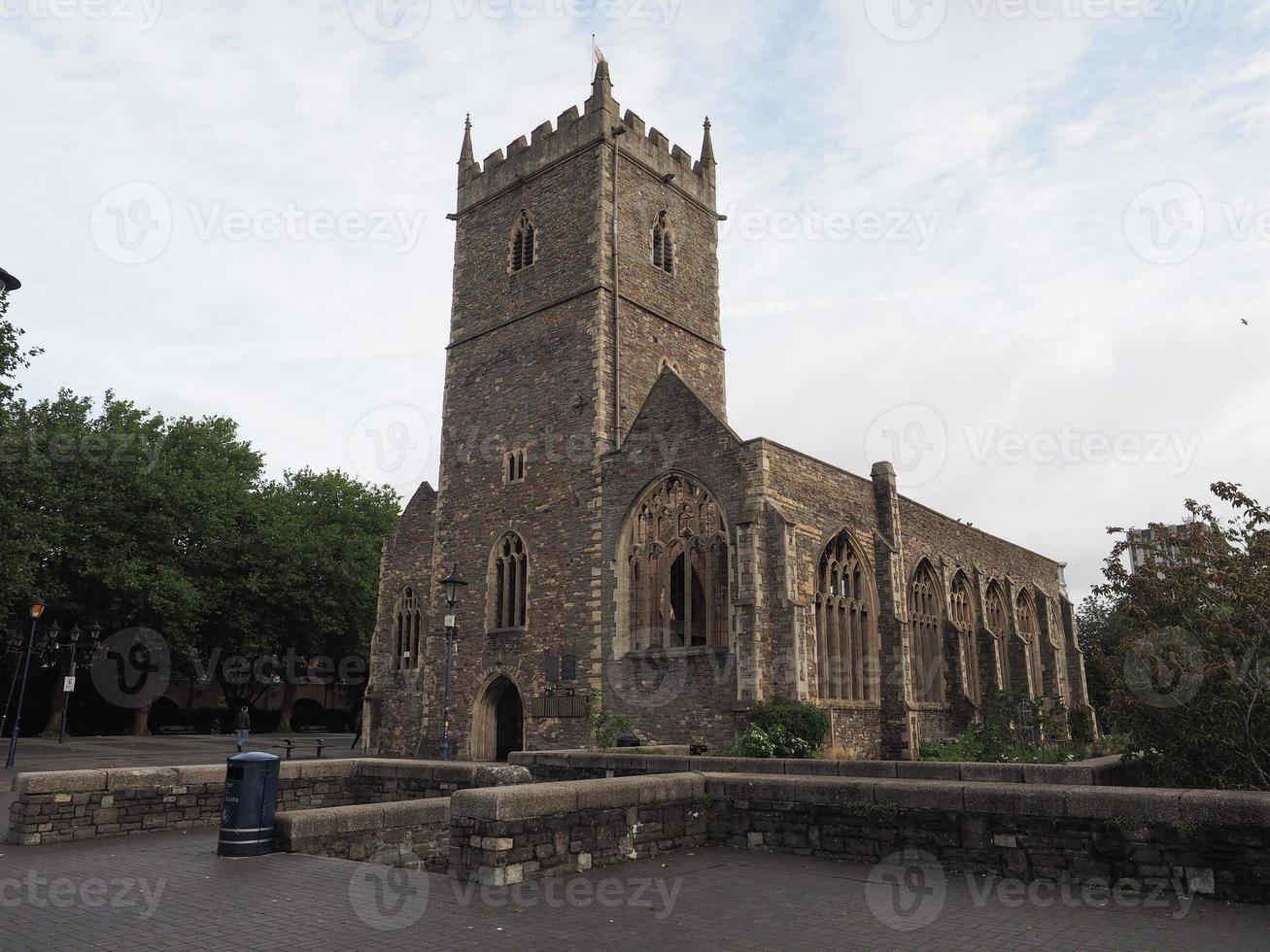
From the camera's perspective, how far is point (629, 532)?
22.1 m

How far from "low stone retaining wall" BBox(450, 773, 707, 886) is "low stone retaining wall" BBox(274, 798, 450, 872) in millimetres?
2079

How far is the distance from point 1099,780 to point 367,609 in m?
36.6

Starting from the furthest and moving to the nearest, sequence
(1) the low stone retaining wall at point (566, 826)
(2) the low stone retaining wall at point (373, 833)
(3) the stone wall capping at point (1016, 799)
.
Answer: (2) the low stone retaining wall at point (373, 833), (3) the stone wall capping at point (1016, 799), (1) the low stone retaining wall at point (566, 826)

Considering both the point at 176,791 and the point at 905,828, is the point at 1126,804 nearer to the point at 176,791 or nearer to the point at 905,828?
the point at 905,828

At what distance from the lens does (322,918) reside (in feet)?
Result: 22.7

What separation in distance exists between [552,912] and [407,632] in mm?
22367

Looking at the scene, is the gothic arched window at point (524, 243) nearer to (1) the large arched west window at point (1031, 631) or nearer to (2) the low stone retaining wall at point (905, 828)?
(2) the low stone retaining wall at point (905, 828)

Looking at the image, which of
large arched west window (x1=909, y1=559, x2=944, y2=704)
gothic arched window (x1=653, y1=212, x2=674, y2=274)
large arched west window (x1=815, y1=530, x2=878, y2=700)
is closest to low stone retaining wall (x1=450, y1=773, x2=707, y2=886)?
large arched west window (x1=815, y1=530, x2=878, y2=700)

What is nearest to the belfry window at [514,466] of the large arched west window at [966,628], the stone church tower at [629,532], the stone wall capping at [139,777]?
the stone church tower at [629,532]

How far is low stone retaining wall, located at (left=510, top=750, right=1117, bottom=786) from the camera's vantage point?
11656 mm

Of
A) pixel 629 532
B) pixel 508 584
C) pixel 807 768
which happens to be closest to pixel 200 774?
pixel 807 768

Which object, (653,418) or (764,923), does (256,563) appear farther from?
(764,923)

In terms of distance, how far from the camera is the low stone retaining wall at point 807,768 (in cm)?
1166

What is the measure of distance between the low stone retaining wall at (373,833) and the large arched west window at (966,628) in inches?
733
